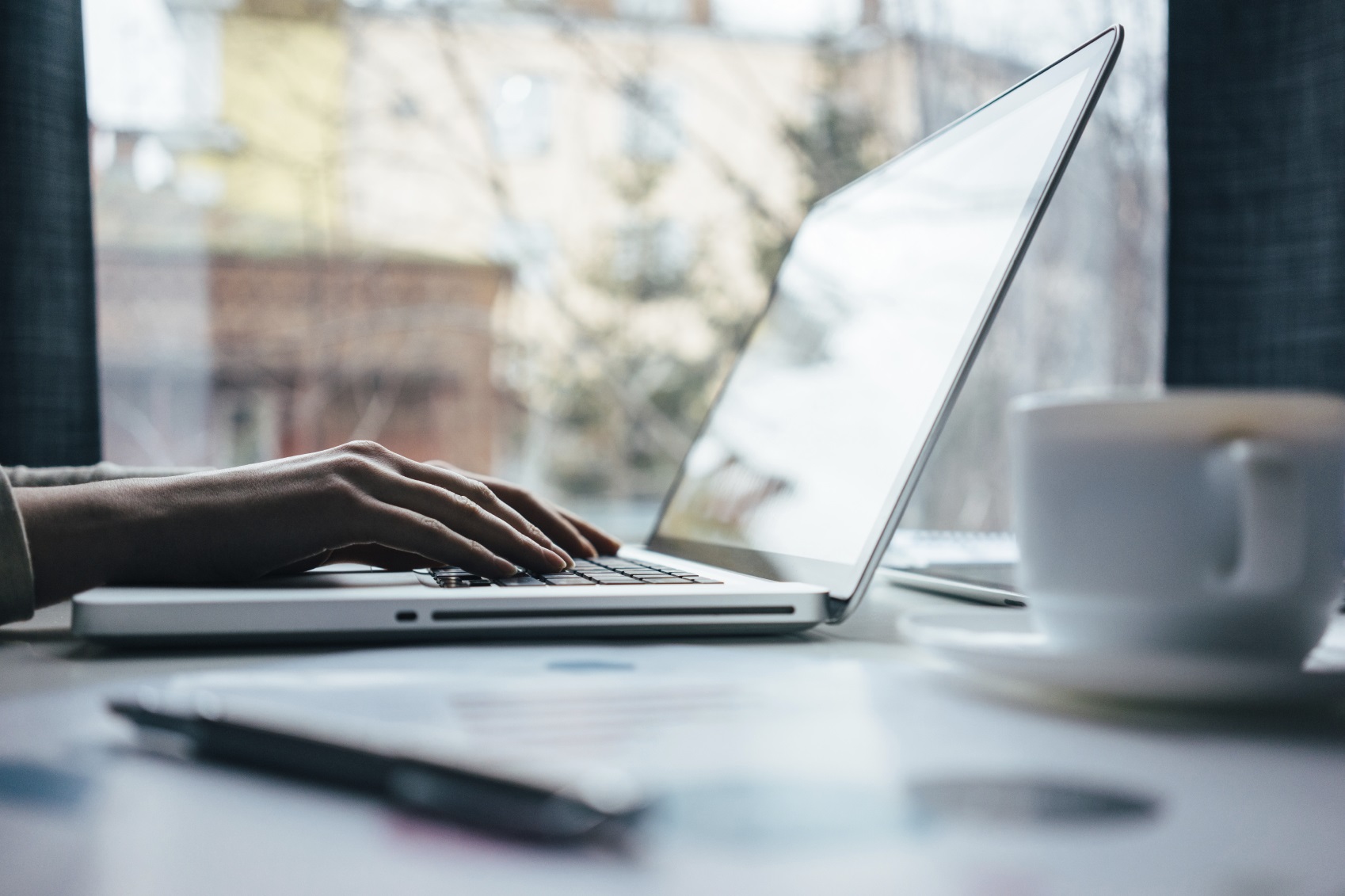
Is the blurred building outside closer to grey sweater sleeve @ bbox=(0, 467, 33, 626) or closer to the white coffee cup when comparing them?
grey sweater sleeve @ bbox=(0, 467, 33, 626)

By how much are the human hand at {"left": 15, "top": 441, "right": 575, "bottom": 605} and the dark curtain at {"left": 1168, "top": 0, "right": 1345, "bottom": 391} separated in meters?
1.05

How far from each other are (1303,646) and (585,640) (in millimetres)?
324

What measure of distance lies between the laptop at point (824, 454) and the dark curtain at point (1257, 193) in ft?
1.99

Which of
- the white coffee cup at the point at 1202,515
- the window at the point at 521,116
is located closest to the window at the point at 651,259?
the window at the point at 521,116

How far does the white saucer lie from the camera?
0.31 m

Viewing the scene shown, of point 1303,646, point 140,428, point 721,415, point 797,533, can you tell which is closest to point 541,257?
point 140,428

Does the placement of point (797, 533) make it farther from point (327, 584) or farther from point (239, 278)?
point (239, 278)

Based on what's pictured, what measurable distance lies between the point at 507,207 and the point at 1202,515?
2058mm

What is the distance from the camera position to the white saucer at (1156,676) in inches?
12.3

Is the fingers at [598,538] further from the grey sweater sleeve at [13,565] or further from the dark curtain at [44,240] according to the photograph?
the dark curtain at [44,240]

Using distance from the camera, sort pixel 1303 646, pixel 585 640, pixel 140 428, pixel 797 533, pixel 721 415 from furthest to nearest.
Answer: pixel 140 428 < pixel 721 415 < pixel 797 533 < pixel 585 640 < pixel 1303 646

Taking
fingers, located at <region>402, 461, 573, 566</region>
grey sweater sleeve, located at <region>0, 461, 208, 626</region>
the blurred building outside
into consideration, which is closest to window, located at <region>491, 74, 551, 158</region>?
the blurred building outside

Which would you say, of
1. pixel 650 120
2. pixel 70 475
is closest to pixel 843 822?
pixel 70 475

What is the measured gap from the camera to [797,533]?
69 cm
